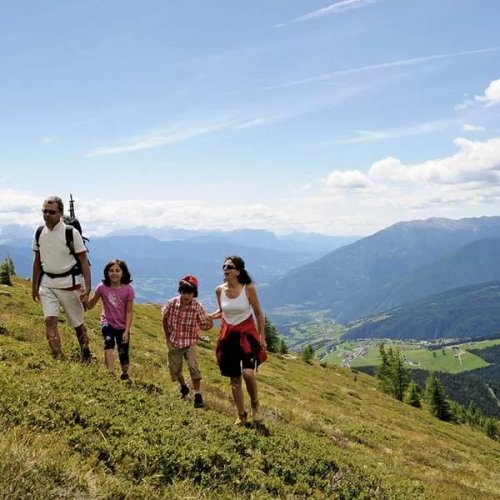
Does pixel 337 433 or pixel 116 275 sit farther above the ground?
pixel 116 275

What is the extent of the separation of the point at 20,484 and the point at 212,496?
2.57 metres

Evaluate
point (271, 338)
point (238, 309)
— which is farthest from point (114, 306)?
point (271, 338)

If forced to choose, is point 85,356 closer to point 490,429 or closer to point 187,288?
point 187,288

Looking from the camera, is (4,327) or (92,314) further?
(92,314)

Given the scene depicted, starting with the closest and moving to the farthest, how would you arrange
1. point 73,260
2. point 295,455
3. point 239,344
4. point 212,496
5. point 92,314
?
point 212,496, point 295,455, point 239,344, point 73,260, point 92,314

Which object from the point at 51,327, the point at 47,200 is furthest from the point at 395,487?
the point at 47,200

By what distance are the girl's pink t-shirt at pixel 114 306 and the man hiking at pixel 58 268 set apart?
46cm

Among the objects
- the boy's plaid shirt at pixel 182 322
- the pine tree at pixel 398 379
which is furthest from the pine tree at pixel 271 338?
the boy's plaid shirt at pixel 182 322

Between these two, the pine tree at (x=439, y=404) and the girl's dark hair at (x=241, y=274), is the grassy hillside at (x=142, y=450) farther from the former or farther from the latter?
the pine tree at (x=439, y=404)

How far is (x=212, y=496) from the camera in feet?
18.3

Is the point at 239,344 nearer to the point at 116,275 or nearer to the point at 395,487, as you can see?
the point at 116,275

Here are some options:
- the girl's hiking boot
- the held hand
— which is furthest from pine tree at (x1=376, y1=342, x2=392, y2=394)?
the held hand

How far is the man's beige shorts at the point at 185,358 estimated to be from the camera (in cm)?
1008

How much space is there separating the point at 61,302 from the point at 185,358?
3219 mm
